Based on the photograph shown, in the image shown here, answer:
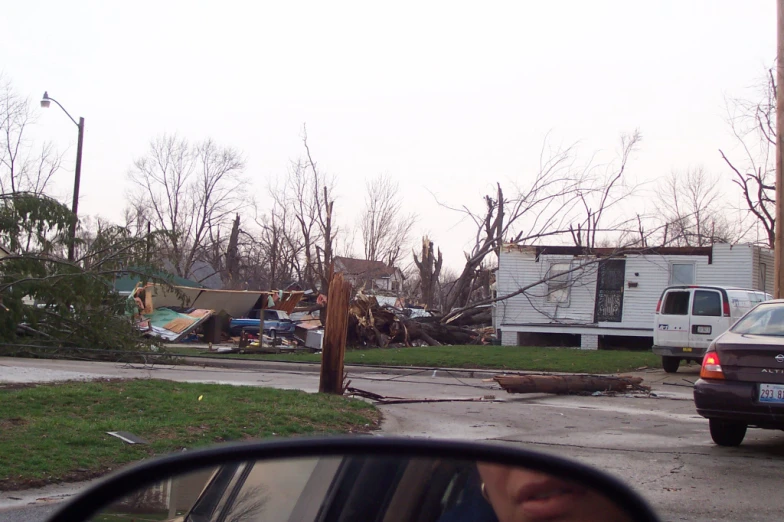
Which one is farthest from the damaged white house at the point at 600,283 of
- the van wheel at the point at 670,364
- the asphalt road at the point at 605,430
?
the asphalt road at the point at 605,430

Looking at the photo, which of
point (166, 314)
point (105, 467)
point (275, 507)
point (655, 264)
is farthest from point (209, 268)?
point (275, 507)

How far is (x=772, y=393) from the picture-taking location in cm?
696

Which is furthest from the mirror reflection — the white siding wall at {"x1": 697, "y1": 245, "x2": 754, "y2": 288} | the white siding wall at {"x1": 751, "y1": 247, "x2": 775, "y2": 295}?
the white siding wall at {"x1": 751, "y1": 247, "x2": 775, "y2": 295}

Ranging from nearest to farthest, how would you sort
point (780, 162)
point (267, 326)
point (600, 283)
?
1. point (780, 162)
2. point (267, 326)
3. point (600, 283)

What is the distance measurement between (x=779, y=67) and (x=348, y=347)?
1366 centimetres

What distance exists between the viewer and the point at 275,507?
1513mm

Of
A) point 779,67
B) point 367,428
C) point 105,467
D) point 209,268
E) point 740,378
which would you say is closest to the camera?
point 105,467

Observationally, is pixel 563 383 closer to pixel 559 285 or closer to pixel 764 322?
pixel 764 322

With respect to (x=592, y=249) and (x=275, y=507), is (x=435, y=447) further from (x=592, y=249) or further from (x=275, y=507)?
(x=592, y=249)

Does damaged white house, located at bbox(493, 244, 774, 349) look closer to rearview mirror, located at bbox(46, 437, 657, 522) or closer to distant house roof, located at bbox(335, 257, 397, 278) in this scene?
distant house roof, located at bbox(335, 257, 397, 278)

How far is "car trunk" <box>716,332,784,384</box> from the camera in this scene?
7.02m

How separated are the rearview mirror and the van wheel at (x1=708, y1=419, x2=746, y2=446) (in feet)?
22.9

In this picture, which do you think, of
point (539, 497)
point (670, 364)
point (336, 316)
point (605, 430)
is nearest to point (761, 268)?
point (670, 364)

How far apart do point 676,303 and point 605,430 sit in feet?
29.1
